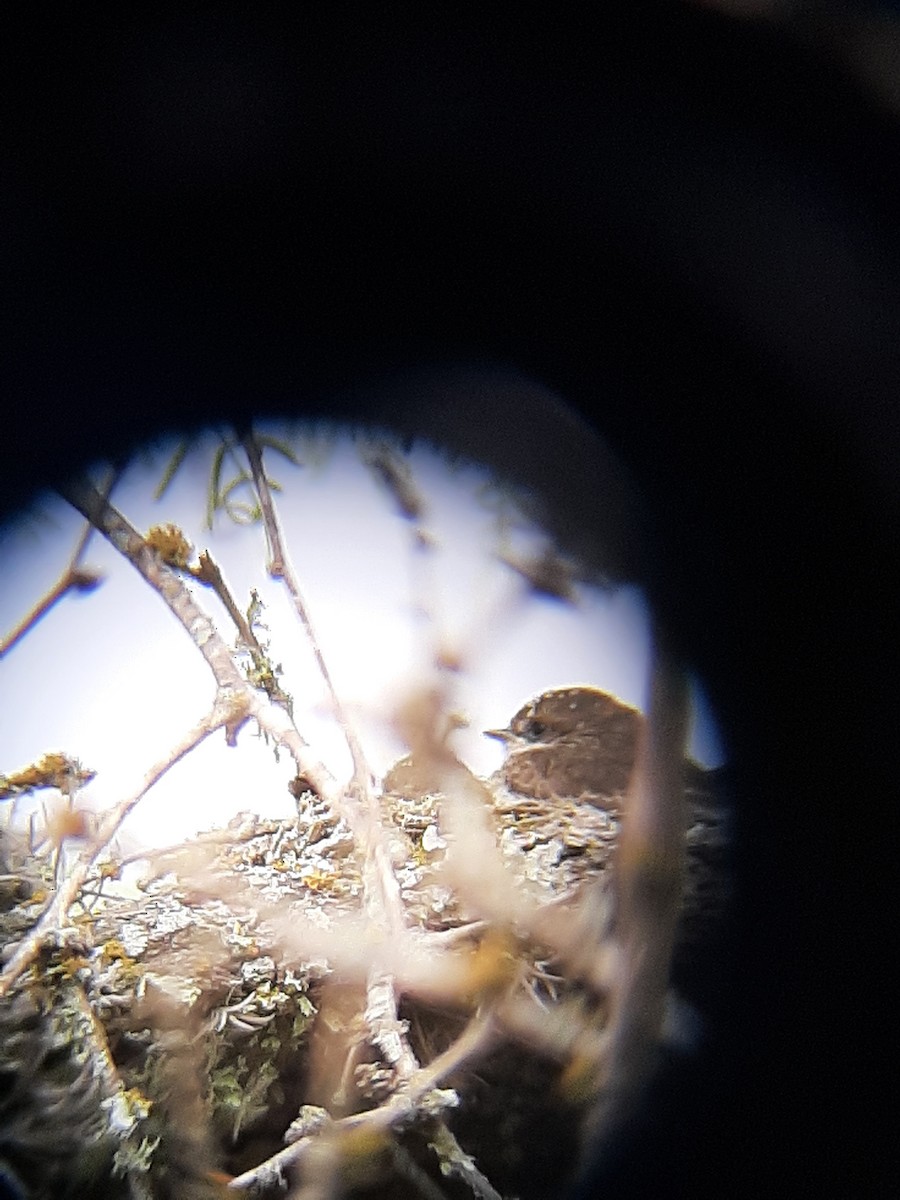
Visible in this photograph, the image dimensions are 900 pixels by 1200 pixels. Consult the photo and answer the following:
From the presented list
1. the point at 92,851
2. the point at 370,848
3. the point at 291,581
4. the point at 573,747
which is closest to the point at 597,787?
the point at 573,747

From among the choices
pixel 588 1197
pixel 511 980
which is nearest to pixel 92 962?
pixel 511 980

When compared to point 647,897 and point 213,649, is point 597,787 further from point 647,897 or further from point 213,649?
point 213,649

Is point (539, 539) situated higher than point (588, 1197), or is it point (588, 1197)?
point (539, 539)

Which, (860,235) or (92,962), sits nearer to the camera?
(860,235)

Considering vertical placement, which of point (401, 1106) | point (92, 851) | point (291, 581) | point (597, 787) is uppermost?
point (291, 581)

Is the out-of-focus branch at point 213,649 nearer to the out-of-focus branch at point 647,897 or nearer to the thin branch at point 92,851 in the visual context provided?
the thin branch at point 92,851

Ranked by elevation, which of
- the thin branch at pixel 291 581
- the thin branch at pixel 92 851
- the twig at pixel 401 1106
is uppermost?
the thin branch at pixel 291 581

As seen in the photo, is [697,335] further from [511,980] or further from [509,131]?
[511,980]

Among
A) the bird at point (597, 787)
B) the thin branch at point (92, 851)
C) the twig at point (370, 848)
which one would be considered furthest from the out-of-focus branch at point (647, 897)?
the thin branch at point (92, 851)

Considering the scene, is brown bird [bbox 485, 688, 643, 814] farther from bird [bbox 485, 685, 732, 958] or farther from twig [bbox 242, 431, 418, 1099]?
twig [bbox 242, 431, 418, 1099]
